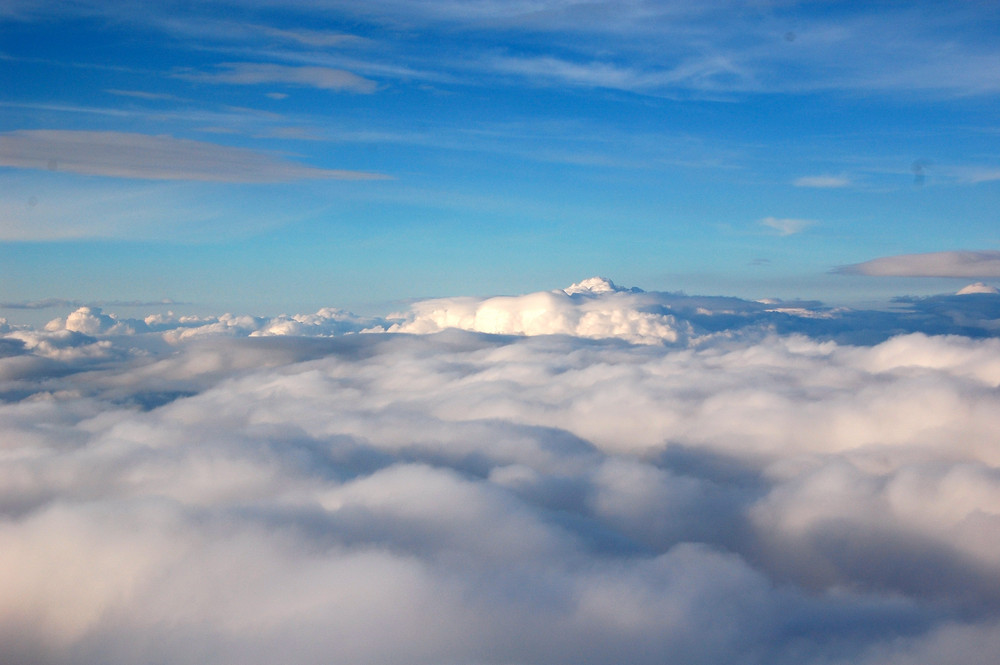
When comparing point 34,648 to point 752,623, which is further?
point 34,648

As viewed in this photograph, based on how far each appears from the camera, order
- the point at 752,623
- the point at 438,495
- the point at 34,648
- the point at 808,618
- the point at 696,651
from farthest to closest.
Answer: the point at 438,495, the point at 34,648, the point at 808,618, the point at 752,623, the point at 696,651

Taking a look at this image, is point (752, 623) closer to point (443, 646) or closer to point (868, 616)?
point (868, 616)

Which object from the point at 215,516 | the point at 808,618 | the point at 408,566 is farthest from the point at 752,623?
the point at 215,516

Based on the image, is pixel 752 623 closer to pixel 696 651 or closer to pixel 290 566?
pixel 696 651

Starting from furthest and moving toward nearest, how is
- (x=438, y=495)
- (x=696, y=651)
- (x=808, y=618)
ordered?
1. (x=438, y=495)
2. (x=808, y=618)
3. (x=696, y=651)

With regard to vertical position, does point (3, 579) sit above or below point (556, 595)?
below

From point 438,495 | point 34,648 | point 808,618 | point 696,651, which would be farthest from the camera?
point 438,495

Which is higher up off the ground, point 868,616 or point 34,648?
point 868,616

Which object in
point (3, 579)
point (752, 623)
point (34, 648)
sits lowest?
point (34, 648)

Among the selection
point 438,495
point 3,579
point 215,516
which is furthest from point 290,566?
point 3,579
